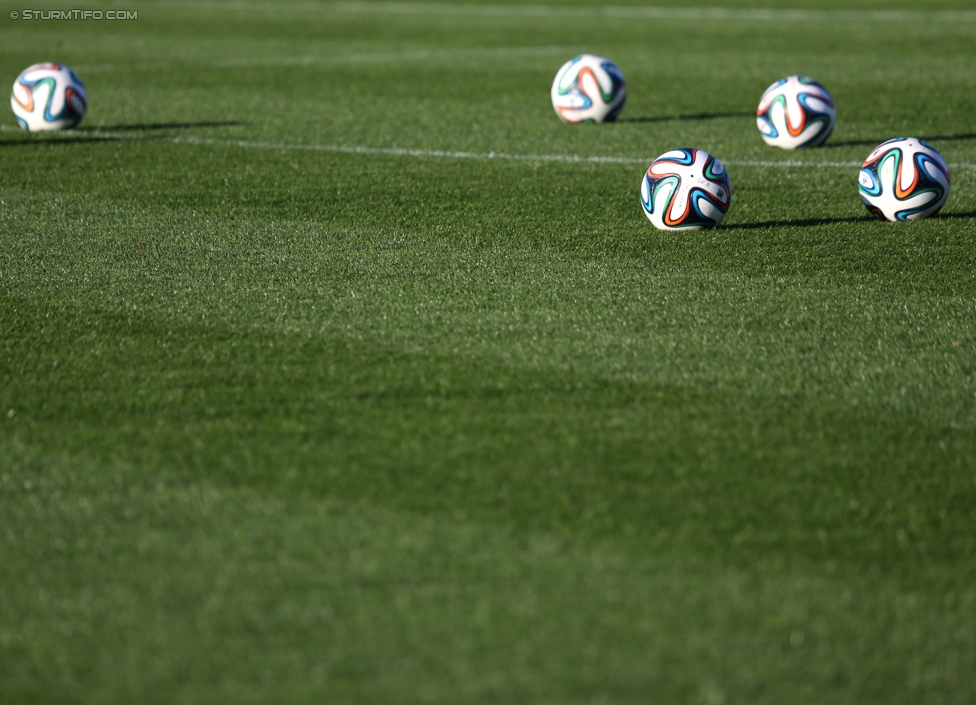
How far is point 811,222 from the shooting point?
6523 mm

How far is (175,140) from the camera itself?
31.3ft

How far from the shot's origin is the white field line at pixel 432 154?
324 inches

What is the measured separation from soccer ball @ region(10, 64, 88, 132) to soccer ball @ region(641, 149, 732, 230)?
5659 mm

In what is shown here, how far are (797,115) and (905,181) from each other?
2599 millimetres

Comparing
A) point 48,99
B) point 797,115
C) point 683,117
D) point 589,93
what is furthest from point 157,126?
point 797,115

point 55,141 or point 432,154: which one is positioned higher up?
point 55,141

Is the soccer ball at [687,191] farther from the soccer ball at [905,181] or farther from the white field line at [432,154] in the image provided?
the white field line at [432,154]

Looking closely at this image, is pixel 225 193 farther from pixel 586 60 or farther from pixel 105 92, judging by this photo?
pixel 105 92

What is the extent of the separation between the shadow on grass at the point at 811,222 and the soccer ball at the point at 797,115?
2.33 meters

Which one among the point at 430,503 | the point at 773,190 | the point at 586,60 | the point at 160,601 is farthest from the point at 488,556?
the point at 586,60

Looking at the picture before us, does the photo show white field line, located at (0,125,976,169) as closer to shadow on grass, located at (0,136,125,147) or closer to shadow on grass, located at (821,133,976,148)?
shadow on grass, located at (0,136,125,147)

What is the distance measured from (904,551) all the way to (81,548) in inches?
80.5

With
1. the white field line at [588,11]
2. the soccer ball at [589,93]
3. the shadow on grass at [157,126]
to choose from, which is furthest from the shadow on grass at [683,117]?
the white field line at [588,11]

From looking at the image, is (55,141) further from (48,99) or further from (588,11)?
(588,11)
